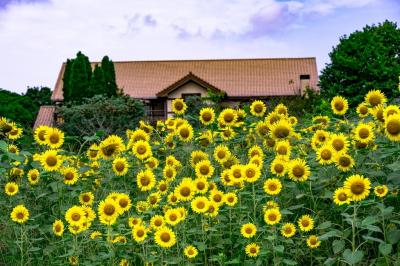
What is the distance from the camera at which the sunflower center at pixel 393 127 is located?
15.9 ft

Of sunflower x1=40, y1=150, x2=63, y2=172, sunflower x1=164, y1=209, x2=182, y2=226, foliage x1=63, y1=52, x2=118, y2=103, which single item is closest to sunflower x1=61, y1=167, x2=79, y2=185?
sunflower x1=40, y1=150, x2=63, y2=172

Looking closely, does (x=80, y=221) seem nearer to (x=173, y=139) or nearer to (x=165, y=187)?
(x=165, y=187)

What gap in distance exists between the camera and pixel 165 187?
5.64 m

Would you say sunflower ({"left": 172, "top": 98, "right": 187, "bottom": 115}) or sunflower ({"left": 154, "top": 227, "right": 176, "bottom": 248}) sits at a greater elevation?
sunflower ({"left": 172, "top": 98, "right": 187, "bottom": 115})

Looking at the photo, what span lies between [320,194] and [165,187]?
A: 1.20 meters

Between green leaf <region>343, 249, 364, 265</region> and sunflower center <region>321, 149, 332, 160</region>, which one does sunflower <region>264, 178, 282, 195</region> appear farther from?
green leaf <region>343, 249, 364, 265</region>

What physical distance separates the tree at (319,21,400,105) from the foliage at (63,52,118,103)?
11.4m

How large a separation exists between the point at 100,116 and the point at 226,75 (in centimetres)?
1481

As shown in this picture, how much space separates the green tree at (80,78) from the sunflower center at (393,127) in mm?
30111

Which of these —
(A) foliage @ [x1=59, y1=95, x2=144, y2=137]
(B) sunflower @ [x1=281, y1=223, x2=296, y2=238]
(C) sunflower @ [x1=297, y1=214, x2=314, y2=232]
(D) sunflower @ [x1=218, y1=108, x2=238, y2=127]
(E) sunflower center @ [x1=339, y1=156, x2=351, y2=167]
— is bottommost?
(B) sunflower @ [x1=281, y1=223, x2=296, y2=238]

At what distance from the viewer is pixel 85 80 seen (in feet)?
119

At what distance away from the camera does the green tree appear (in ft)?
116

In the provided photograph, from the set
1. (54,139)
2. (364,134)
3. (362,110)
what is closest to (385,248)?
(364,134)

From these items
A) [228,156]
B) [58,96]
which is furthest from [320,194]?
[58,96]
